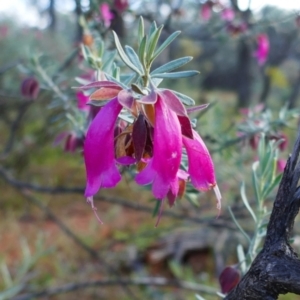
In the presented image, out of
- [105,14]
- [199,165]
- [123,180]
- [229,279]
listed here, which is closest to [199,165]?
[199,165]

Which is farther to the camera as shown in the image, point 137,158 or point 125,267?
point 125,267

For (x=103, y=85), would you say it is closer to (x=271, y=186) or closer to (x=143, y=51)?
(x=143, y=51)

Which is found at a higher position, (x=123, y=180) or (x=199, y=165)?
(x=199, y=165)

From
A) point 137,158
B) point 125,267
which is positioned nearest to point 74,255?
point 125,267

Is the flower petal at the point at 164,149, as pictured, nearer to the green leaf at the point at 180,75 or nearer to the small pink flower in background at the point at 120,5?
the green leaf at the point at 180,75

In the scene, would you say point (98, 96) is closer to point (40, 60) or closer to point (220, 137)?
point (40, 60)

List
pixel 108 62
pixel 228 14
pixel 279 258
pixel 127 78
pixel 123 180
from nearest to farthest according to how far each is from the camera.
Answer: pixel 279 258 → pixel 127 78 → pixel 108 62 → pixel 228 14 → pixel 123 180

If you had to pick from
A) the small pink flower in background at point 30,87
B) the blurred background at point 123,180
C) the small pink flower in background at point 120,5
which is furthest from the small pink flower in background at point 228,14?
the small pink flower in background at point 30,87

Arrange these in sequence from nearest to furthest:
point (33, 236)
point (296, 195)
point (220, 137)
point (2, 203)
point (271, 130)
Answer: point (296, 195), point (271, 130), point (220, 137), point (33, 236), point (2, 203)
